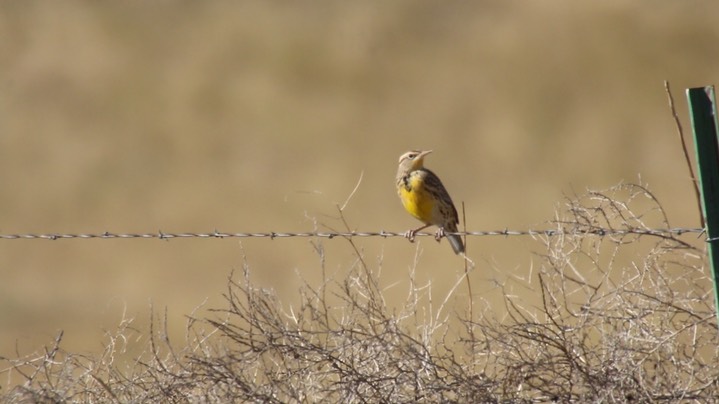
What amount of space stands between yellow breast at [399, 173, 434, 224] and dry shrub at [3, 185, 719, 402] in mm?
2816

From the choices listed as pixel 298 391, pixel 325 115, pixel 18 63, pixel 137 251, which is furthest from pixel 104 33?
pixel 298 391

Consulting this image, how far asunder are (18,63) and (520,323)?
75.6 ft

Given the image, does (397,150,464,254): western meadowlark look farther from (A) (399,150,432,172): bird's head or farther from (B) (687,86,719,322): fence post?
(B) (687,86,719,322): fence post

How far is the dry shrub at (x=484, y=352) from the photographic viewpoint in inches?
259

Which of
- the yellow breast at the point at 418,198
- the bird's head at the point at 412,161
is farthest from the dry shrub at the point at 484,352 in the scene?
the bird's head at the point at 412,161

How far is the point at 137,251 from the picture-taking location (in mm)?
22312

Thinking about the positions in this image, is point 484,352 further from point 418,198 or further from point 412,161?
point 412,161

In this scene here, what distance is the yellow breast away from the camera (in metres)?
9.83

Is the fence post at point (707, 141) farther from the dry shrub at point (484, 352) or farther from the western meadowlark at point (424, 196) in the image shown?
the western meadowlark at point (424, 196)

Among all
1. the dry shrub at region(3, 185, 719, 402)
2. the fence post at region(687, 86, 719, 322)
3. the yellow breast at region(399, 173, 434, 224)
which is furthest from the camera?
the yellow breast at region(399, 173, 434, 224)

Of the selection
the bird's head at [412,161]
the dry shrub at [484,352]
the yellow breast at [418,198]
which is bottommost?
the dry shrub at [484,352]

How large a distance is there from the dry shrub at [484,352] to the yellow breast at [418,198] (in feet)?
9.24

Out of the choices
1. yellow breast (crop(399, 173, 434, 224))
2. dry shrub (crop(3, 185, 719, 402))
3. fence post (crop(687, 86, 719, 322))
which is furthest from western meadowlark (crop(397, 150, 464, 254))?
fence post (crop(687, 86, 719, 322))

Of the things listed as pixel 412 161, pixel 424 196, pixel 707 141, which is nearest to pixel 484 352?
pixel 707 141
